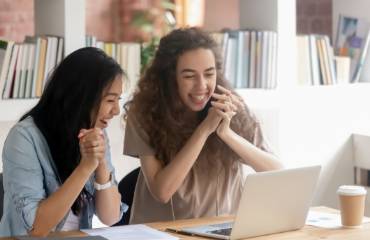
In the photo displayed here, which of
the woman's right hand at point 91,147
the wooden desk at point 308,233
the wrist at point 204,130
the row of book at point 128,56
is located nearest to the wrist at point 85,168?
the woman's right hand at point 91,147

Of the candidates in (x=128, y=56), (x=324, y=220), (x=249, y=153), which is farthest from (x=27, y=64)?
(x=324, y=220)

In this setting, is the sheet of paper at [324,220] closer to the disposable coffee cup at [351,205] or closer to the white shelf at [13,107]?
the disposable coffee cup at [351,205]

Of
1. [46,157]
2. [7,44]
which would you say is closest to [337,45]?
[7,44]

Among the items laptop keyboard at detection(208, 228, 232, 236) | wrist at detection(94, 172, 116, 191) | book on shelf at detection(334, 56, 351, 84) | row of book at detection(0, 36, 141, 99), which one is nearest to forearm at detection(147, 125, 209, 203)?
wrist at detection(94, 172, 116, 191)

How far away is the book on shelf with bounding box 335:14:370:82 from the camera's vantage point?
454 centimetres

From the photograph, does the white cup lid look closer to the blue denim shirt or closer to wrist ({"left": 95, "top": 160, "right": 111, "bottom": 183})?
wrist ({"left": 95, "top": 160, "right": 111, "bottom": 183})

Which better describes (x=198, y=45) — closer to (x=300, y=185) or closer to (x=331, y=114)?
(x=300, y=185)

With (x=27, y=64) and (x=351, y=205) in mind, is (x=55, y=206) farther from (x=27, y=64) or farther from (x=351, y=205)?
(x=27, y=64)

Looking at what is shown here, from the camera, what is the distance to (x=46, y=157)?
2.60 m

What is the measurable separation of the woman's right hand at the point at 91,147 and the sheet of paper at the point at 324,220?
2.49 ft

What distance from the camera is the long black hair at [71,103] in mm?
2590

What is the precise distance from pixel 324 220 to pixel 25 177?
1010mm

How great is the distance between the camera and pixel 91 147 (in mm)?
2512

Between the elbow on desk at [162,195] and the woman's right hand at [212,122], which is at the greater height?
the woman's right hand at [212,122]
